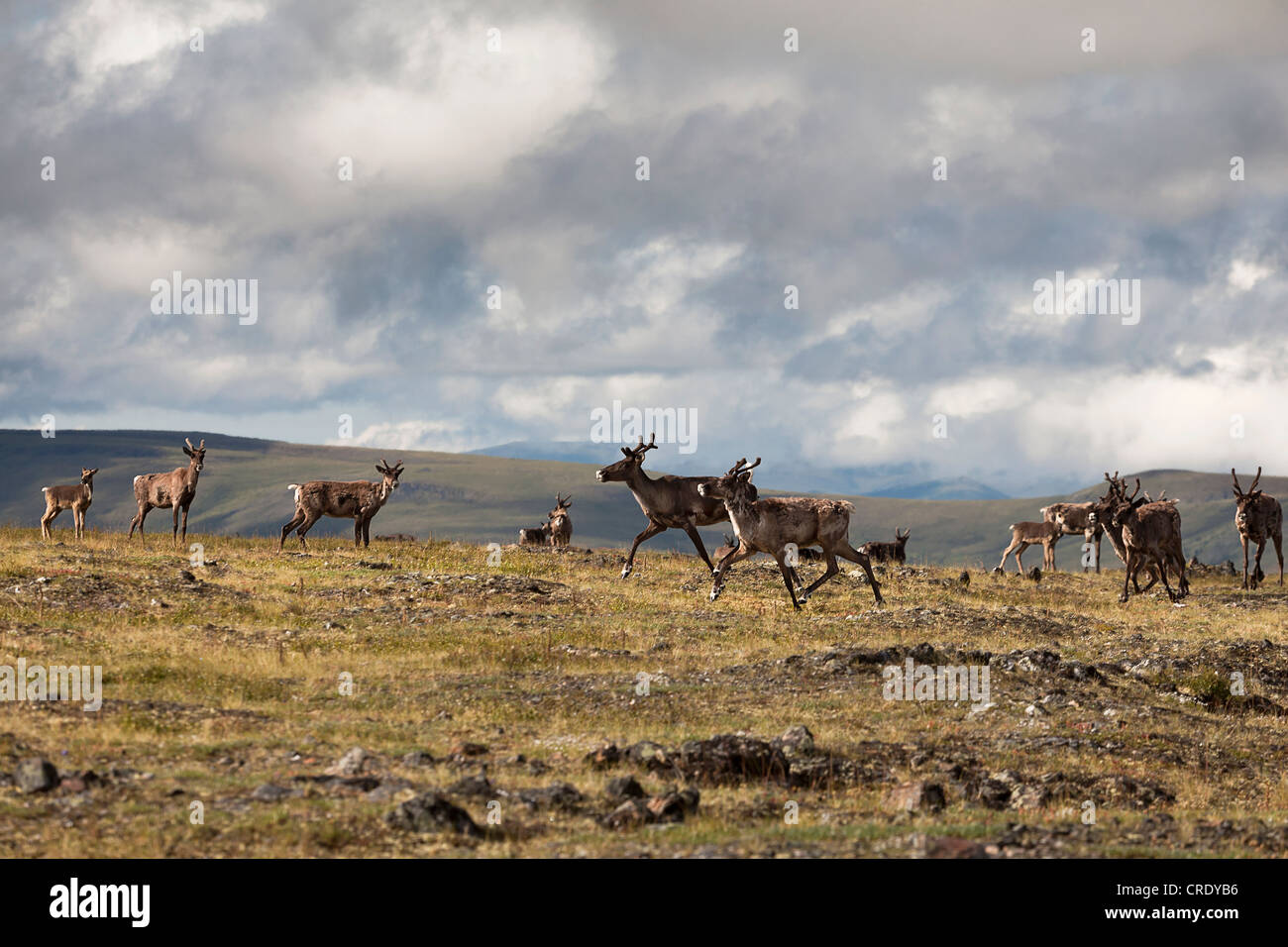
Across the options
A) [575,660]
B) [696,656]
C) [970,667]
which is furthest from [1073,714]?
[575,660]

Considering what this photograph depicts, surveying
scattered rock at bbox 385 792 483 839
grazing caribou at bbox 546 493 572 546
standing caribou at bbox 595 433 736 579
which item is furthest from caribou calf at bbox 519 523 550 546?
scattered rock at bbox 385 792 483 839

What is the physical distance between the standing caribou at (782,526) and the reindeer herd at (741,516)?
0.09 feet

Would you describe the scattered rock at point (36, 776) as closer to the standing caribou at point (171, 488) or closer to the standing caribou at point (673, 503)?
the standing caribou at point (673, 503)

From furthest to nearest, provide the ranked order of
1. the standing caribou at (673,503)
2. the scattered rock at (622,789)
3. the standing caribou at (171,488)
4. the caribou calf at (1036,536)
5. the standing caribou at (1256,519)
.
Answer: the caribou calf at (1036,536) < the standing caribou at (1256,519) < the standing caribou at (171,488) < the standing caribou at (673,503) < the scattered rock at (622,789)

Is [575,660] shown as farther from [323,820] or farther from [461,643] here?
[323,820]

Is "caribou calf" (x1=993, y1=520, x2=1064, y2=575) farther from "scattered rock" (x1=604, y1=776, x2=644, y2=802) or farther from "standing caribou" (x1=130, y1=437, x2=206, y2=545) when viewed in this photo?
"scattered rock" (x1=604, y1=776, x2=644, y2=802)

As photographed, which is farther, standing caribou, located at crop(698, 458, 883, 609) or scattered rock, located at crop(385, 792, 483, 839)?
standing caribou, located at crop(698, 458, 883, 609)

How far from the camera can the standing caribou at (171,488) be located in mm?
41969

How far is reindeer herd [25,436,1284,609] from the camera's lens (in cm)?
3225

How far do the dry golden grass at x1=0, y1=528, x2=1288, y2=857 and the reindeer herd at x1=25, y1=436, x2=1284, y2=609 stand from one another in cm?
141

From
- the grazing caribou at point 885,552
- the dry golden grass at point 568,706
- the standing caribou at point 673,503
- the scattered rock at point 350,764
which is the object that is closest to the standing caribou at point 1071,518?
the grazing caribou at point 885,552

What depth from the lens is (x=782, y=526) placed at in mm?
32094
